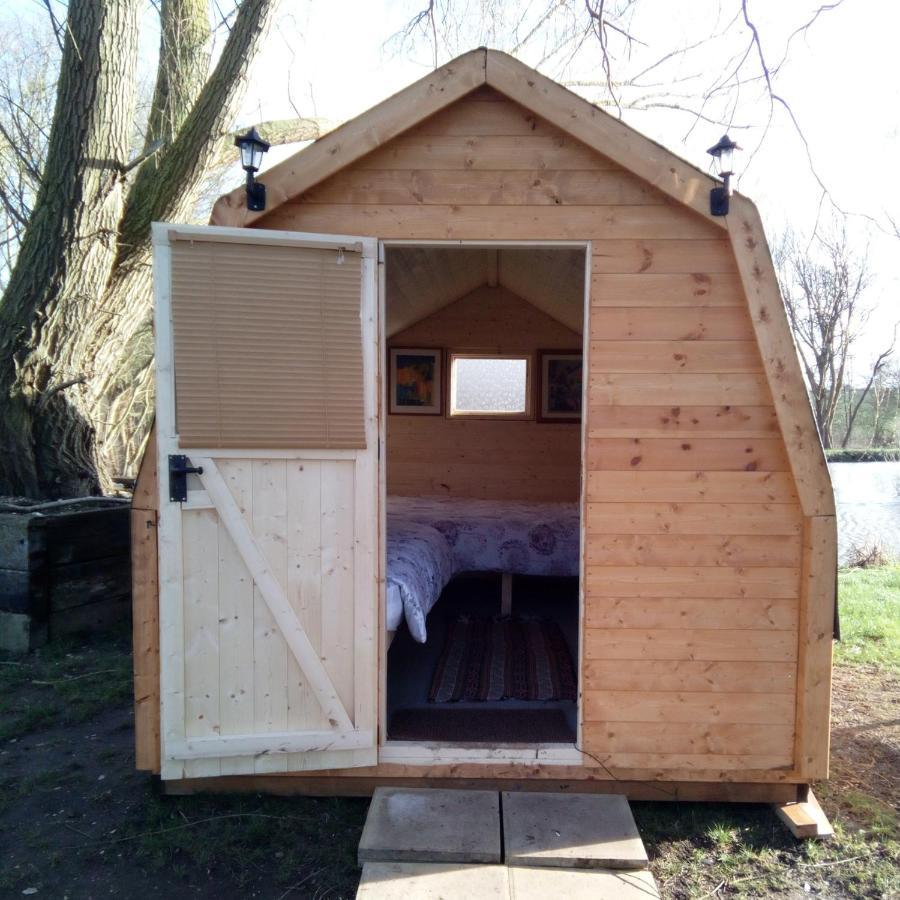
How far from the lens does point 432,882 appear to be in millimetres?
2303

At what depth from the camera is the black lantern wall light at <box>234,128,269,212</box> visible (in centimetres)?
255

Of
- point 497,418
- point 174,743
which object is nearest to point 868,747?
point 174,743

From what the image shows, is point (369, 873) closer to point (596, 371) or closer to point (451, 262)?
point (596, 371)

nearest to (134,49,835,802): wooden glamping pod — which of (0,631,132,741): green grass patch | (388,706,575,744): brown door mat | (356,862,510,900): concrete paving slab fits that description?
(388,706,575,744): brown door mat

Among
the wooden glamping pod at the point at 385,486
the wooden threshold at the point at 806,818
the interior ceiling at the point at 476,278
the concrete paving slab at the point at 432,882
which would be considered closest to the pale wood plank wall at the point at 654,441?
the wooden glamping pod at the point at 385,486

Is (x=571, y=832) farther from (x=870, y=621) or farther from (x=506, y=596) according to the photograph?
(x=870, y=621)

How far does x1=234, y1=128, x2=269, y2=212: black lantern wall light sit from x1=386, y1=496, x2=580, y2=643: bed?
2102 mm

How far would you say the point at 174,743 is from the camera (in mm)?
2691

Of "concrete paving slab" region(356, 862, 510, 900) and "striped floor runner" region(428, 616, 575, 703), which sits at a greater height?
"striped floor runner" region(428, 616, 575, 703)

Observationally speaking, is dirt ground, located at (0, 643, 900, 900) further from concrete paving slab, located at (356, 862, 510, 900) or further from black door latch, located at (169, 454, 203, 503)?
black door latch, located at (169, 454, 203, 503)

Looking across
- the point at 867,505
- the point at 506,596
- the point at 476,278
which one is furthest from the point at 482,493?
the point at 867,505

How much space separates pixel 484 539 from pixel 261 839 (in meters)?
2.72

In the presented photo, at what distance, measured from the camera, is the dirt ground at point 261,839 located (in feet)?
7.88

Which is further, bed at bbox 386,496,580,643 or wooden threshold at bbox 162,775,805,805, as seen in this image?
bed at bbox 386,496,580,643
